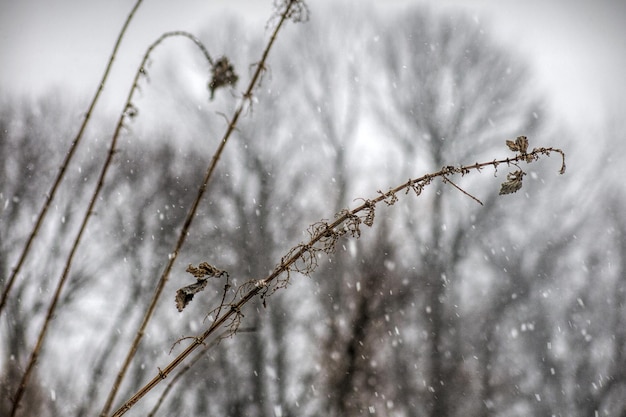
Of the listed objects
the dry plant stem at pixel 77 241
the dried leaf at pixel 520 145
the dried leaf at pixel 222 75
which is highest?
the dried leaf at pixel 222 75

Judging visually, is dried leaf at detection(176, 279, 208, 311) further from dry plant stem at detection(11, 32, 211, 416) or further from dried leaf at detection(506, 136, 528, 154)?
dried leaf at detection(506, 136, 528, 154)

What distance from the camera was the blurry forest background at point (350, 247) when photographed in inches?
388

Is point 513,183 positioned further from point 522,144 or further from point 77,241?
point 77,241

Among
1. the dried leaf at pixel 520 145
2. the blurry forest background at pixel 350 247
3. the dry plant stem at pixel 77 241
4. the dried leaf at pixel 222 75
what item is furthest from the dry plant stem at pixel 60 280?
the blurry forest background at pixel 350 247

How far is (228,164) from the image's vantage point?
Result: 12031mm

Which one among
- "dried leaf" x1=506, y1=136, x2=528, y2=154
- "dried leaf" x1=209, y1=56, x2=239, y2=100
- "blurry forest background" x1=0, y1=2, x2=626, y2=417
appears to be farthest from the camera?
"blurry forest background" x1=0, y1=2, x2=626, y2=417

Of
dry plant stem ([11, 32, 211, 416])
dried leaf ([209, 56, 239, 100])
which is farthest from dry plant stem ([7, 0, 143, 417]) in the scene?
dried leaf ([209, 56, 239, 100])

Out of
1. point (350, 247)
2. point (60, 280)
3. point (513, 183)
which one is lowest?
point (60, 280)

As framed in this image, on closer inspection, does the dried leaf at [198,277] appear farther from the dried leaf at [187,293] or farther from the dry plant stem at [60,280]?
the dry plant stem at [60,280]

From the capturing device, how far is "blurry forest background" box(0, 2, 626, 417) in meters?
9.85

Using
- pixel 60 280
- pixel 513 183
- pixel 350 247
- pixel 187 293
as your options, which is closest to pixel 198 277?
pixel 187 293

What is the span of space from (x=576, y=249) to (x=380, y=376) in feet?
17.2

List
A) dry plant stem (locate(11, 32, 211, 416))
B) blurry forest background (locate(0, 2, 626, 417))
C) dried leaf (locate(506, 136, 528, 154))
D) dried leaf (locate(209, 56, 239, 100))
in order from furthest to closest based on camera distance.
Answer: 1. blurry forest background (locate(0, 2, 626, 417))
2. dried leaf (locate(506, 136, 528, 154))
3. dried leaf (locate(209, 56, 239, 100))
4. dry plant stem (locate(11, 32, 211, 416))

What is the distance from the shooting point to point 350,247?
475 inches
